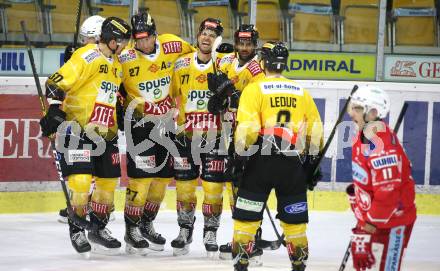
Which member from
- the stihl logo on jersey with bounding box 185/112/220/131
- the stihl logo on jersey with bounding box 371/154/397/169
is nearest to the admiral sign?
the stihl logo on jersey with bounding box 185/112/220/131

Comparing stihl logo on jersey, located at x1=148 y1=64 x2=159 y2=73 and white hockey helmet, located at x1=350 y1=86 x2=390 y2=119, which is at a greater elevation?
white hockey helmet, located at x1=350 y1=86 x2=390 y2=119

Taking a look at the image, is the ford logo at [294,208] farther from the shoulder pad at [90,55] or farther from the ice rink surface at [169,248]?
the shoulder pad at [90,55]

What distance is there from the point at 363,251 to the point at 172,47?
105 inches

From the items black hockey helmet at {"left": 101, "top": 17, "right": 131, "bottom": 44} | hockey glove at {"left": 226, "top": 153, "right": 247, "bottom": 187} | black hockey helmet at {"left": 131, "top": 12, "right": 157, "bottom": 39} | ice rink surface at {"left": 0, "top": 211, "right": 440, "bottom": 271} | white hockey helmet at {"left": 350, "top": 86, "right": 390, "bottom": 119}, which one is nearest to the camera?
white hockey helmet at {"left": 350, "top": 86, "right": 390, "bottom": 119}

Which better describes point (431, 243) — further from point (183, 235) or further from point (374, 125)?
point (374, 125)

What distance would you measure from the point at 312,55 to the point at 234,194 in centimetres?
276

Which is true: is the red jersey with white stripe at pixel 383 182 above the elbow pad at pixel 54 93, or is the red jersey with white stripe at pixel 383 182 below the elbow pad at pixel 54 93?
below

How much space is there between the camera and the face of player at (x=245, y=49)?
21.6ft

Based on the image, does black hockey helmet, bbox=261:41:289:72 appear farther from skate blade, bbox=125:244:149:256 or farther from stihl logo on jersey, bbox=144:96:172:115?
skate blade, bbox=125:244:149:256

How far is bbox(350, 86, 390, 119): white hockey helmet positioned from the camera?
4.74 metres

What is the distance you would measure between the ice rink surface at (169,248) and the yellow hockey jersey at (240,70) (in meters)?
1.19

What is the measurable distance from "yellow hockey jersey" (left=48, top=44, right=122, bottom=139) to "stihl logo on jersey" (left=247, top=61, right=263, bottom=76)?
860mm

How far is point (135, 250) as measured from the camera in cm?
Answer: 681

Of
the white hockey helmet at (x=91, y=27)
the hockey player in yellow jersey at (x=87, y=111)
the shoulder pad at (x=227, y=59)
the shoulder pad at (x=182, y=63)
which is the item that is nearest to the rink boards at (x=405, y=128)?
the shoulder pad at (x=227, y=59)
